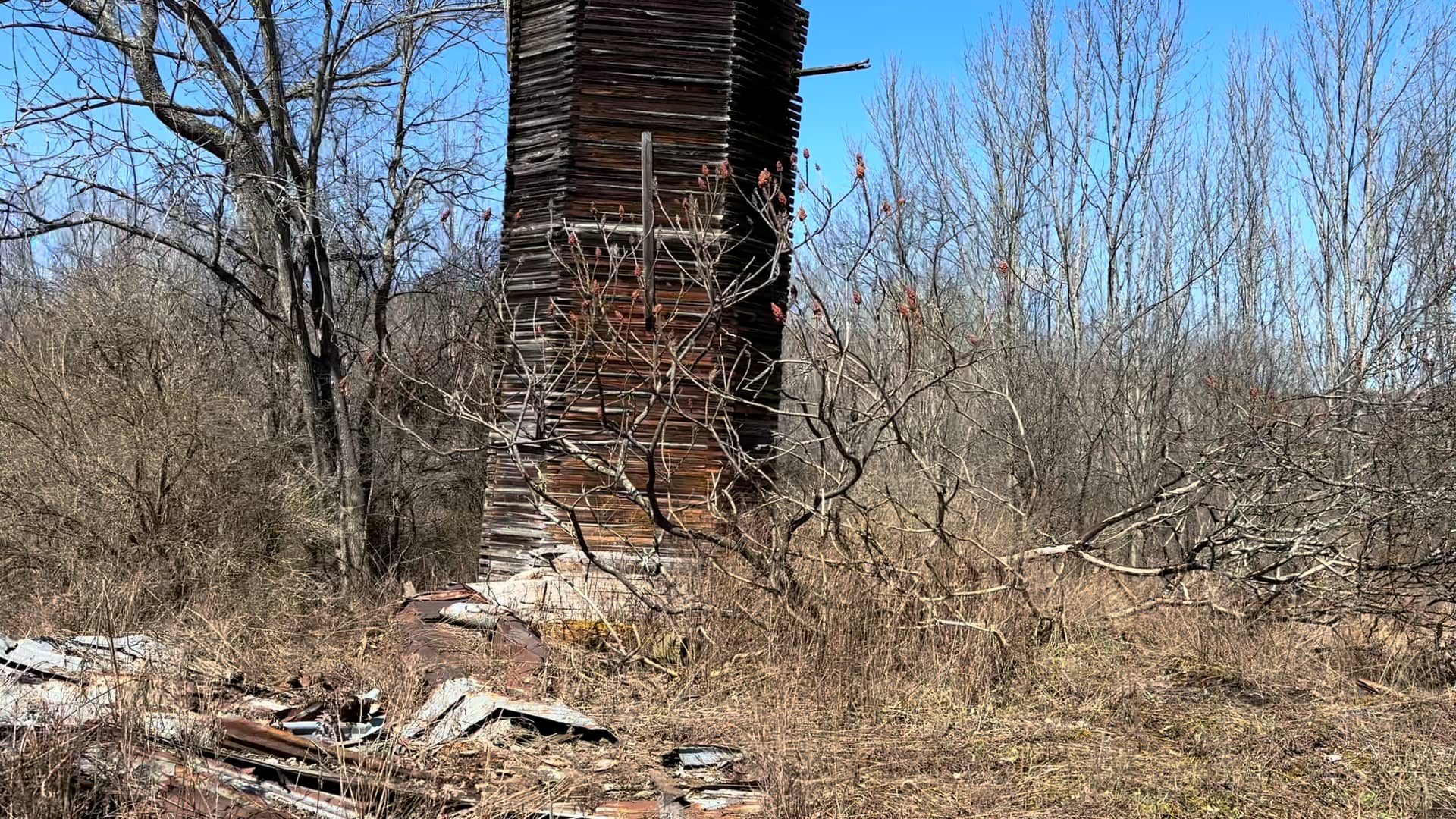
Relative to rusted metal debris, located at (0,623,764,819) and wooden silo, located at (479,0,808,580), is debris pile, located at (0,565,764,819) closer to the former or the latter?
rusted metal debris, located at (0,623,764,819)

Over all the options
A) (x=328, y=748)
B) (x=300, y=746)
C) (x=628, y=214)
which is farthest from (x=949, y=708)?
(x=628, y=214)

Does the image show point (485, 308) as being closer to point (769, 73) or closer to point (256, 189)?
point (256, 189)

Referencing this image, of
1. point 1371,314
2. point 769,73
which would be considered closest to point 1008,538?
point 769,73

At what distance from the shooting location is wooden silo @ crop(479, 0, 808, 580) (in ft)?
24.0

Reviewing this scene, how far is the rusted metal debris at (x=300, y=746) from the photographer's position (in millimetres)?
3615

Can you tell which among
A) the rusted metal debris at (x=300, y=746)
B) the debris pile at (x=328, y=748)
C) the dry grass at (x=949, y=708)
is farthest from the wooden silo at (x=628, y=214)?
the rusted metal debris at (x=300, y=746)

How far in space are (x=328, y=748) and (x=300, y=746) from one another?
11 centimetres

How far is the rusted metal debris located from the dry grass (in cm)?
12

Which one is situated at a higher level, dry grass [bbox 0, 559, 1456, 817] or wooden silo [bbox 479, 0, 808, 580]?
wooden silo [bbox 479, 0, 808, 580]

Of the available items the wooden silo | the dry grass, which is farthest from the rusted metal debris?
the wooden silo

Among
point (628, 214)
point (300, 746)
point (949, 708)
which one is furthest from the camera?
point (628, 214)

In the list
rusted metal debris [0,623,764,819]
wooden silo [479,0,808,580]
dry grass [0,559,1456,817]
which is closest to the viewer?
rusted metal debris [0,623,764,819]

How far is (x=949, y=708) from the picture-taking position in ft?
17.2

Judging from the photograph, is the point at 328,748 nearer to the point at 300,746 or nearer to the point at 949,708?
the point at 300,746
